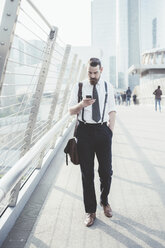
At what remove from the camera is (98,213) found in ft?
9.77

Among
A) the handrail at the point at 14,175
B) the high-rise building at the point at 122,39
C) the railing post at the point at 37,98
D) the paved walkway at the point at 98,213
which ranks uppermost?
the high-rise building at the point at 122,39

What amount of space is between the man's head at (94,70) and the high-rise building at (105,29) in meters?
171

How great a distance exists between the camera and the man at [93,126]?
2.64 metres

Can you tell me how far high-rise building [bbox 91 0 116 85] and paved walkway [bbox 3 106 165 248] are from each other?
169628 millimetres

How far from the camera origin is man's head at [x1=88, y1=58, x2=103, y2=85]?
2.59 metres

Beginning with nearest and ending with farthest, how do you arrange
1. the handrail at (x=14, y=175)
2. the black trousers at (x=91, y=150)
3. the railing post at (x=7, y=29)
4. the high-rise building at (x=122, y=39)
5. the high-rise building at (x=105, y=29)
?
1. the handrail at (x=14, y=175)
2. the railing post at (x=7, y=29)
3. the black trousers at (x=91, y=150)
4. the high-rise building at (x=122, y=39)
5. the high-rise building at (x=105, y=29)

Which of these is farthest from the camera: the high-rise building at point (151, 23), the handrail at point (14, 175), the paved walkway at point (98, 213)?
the high-rise building at point (151, 23)

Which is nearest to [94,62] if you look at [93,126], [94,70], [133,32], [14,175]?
[94,70]

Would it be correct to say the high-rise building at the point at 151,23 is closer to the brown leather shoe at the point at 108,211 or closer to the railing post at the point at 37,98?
the railing post at the point at 37,98

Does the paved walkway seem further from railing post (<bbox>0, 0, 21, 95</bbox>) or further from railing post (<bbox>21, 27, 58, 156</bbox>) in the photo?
railing post (<bbox>0, 0, 21, 95</bbox>)

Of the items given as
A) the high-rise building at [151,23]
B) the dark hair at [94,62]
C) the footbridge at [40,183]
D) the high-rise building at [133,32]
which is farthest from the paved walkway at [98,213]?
the high-rise building at [133,32]

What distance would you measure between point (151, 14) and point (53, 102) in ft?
512

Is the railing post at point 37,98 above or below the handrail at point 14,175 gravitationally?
above

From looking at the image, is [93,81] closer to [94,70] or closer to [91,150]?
[94,70]
